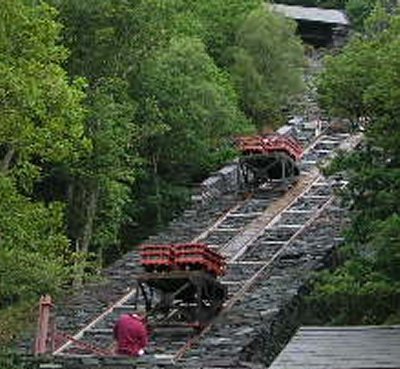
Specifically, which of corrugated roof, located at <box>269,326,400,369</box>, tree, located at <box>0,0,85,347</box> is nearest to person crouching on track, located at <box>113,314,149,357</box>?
tree, located at <box>0,0,85,347</box>

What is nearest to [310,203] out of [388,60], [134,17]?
[134,17]

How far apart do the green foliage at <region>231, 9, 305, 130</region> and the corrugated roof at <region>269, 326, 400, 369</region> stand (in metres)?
28.8

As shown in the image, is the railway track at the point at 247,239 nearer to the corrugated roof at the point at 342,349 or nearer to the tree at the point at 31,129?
the tree at the point at 31,129

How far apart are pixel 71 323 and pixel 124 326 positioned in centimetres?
402

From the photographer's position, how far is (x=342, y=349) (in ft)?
45.6

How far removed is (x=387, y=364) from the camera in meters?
12.9

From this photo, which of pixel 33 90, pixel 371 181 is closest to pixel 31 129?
pixel 33 90

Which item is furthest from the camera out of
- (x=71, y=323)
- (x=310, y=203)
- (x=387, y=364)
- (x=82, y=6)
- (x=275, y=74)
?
(x=275, y=74)

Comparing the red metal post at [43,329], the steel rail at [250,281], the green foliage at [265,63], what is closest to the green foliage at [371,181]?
the steel rail at [250,281]

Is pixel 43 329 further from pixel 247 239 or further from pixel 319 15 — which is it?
pixel 319 15

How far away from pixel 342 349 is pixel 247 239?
52.2 ft

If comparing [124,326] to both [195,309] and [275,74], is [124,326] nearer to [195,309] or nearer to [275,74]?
[195,309]

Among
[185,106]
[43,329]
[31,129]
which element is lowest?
[43,329]

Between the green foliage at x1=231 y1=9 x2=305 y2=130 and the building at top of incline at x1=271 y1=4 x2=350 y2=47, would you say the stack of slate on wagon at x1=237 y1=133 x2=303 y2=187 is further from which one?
the building at top of incline at x1=271 y1=4 x2=350 y2=47
